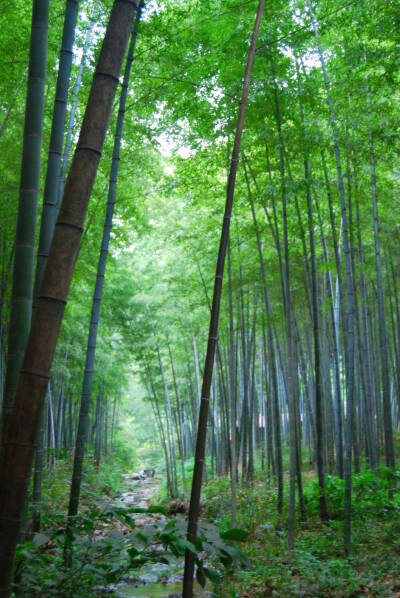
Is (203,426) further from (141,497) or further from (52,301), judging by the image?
(141,497)

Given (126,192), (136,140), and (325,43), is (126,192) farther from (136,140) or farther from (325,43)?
(325,43)

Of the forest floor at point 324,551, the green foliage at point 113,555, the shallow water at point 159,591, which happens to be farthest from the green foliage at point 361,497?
the green foliage at point 113,555

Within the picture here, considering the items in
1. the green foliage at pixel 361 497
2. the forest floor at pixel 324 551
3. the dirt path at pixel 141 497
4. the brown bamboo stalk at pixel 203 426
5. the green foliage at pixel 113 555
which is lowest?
the dirt path at pixel 141 497

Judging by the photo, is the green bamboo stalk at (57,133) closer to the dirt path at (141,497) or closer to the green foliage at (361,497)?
the green foliage at (361,497)

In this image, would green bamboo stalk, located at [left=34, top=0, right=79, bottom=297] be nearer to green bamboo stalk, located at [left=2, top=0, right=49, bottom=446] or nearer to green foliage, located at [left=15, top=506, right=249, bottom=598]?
green bamboo stalk, located at [left=2, top=0, right=49, bottom=446]

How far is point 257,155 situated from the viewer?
5.48 meters

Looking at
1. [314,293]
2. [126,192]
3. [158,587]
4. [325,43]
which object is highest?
[325,43]

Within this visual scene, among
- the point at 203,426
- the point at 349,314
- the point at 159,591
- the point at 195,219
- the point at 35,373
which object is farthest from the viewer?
the point at 195,219

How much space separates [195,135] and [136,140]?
704mm

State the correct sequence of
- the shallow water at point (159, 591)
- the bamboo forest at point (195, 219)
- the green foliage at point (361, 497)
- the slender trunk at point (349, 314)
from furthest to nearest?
the green foliage at point (361, 497) < the slender trunk at point (349, 314) < the shallow water at point (159, 591) < the bamboo forest at point (195, 219)

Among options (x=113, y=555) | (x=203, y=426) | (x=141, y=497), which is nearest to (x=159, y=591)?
(x=113, y=555)

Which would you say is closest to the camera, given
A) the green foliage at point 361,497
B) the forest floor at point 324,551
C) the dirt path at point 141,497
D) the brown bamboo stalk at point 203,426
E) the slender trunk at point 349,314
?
the brown bamboo stalk at point 203,426

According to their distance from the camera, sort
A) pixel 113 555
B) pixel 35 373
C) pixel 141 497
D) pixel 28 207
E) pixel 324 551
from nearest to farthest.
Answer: pixel 35 373 → pixel 28 207 → pixel 113 555 → pixel 324 551 → pixel 141 497

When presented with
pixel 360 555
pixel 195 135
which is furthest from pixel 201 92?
pixel 360 555
